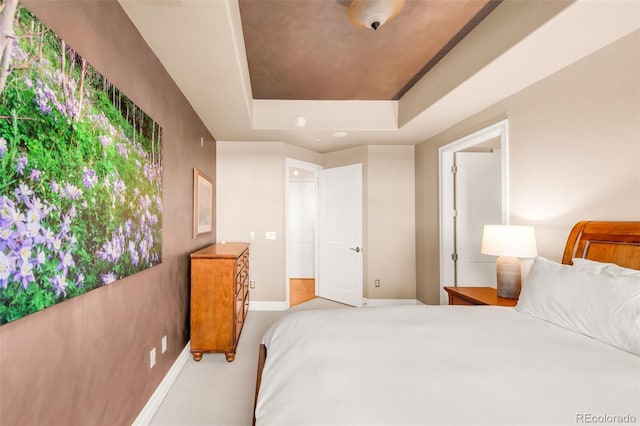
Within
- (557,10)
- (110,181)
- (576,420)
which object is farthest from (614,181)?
(110,181)

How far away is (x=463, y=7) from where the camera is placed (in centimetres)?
186

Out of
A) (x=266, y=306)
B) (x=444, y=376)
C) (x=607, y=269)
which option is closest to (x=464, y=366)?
(x=444, y=376)

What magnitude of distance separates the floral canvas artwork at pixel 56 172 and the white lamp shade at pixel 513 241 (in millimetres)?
2506

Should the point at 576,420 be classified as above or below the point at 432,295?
above

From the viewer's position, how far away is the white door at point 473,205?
3266mm

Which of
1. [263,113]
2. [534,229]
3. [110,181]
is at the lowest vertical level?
[534,229]

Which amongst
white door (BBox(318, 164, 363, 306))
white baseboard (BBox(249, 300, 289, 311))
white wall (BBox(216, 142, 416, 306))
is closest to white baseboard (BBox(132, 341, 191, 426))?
white baseboard (BBox(249, 300, 289, 311))

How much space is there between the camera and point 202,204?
10.0ft

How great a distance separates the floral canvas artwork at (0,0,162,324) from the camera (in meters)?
0.80

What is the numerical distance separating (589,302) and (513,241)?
80 cm

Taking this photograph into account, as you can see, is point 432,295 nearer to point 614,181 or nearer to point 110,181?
point 614,181

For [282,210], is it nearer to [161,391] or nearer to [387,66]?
[387,66]

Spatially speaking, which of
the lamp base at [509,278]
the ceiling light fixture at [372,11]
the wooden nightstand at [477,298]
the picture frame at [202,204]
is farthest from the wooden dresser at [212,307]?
the lamp base at [509,278]

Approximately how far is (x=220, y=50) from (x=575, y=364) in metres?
2.44
